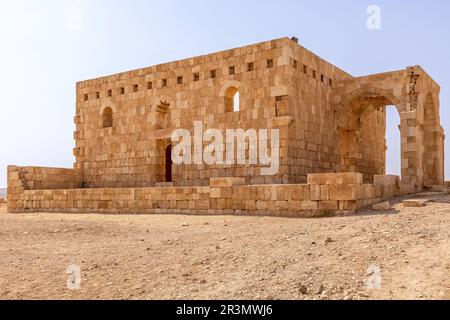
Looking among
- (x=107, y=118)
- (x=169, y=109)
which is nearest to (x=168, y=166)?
(x=169, y=109)

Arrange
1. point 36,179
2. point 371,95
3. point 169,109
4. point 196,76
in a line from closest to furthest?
point 371,95 < point 196,76 < point 36,179 < point 169,109

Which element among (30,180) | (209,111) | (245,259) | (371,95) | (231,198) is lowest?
(245,259)

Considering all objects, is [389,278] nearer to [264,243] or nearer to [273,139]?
[264,243]

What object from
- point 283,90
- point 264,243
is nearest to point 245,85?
point 283,90

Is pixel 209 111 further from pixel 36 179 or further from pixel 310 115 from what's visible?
pixel 36 179

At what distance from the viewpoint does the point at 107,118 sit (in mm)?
18109

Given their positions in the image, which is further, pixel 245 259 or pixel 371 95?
pixel 371 95

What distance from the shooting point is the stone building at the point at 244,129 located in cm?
1128

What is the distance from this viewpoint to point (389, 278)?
4926 millimetres

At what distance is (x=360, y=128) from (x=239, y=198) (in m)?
7.67

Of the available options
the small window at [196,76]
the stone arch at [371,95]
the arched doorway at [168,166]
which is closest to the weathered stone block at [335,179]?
the stone arch at [371,95]

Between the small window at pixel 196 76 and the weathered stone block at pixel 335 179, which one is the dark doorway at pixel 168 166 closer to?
the small window at pixel 196 76

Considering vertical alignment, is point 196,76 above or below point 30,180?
above

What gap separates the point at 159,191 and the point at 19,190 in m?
6.64
